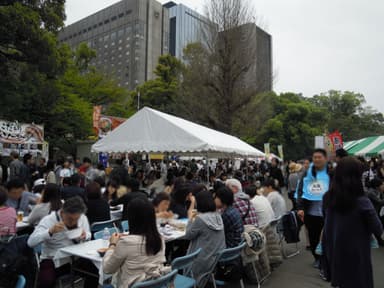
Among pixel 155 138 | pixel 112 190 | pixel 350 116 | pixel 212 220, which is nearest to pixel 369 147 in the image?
pixel 155 138

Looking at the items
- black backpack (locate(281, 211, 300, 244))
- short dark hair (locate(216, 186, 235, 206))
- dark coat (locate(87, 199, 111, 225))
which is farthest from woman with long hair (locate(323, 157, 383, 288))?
dark coat (locate(87, 199, 111, 225))

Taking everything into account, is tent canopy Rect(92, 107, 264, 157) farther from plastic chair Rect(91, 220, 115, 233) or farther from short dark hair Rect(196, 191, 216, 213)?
short dark hair Rect(196, 191, 216, 213)

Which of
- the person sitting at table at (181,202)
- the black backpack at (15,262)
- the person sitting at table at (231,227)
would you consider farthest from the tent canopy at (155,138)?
the black backpack at (15,262)

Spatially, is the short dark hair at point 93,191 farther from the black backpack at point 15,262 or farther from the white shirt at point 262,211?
the white shirt at point 262,211

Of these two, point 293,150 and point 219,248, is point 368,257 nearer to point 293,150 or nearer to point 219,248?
point 219,248

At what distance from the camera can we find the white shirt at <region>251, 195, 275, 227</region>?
4.21 metres

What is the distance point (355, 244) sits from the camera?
87.7 inches

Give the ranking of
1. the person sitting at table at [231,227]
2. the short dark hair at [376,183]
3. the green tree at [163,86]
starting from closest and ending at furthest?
the person sitting at table at [231,227] < the short dark hair at [376,183] < the green tree at [163,86]

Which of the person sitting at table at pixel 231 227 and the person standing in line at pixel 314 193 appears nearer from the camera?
the person sitting at table at pixel 231 227

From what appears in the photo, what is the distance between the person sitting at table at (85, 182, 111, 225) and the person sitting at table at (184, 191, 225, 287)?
1700 mm

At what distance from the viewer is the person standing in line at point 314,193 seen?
3996mm

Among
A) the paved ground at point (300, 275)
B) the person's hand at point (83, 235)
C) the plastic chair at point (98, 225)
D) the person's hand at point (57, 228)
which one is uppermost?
the person's hand at point (57, 228)

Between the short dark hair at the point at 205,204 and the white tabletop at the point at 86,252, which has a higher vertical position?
the short dark hair at the point at 205,204

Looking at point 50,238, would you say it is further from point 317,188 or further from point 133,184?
point 317,188
